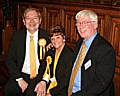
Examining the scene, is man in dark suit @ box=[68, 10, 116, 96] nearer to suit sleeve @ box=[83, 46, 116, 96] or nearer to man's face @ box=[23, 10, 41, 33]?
suit sleeve @ box=[83, 46, 116, 96]

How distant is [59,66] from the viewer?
7.94ft

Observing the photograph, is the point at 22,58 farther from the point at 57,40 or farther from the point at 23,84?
the point at 57,40

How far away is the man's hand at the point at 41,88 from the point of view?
2430 millimetres

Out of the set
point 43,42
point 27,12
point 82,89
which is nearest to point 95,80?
point 82,89

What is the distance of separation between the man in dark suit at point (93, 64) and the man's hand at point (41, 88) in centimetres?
34

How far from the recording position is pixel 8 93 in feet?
9.00

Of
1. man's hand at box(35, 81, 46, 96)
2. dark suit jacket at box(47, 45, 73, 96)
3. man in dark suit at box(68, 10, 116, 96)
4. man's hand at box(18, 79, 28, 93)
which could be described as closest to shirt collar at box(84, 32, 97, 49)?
man in dark suit at box(68, 10, 116, 96)

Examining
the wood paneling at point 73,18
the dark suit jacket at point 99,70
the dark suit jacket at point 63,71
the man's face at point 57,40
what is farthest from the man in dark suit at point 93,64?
the wood paneling at point 73,18

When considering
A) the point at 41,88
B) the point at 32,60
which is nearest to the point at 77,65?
the point at 41,88

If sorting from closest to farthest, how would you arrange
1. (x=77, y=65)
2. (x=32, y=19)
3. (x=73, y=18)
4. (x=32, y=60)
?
(x=77, y=65), (x=32, y=19), (x=32, y=60), (x=73, y=18)

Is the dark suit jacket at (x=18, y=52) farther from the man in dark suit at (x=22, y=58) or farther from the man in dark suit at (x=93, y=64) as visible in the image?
the man in dark suit at (x=93, y=64)

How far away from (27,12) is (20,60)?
544 millimetres

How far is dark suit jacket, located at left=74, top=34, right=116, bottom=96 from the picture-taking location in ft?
6.60

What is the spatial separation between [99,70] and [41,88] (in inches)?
26.9
